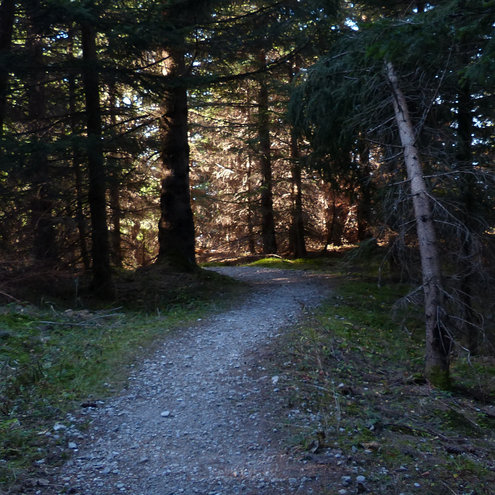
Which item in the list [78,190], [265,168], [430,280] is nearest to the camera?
[430,280]

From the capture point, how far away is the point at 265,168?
2070 centimetres

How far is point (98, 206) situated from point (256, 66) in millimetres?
9080

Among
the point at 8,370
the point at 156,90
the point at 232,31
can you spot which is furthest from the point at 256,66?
the point at 8,370

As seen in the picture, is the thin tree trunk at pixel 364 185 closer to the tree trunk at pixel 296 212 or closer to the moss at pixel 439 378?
the moss at pixel 439 378

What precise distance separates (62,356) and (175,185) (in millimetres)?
7173

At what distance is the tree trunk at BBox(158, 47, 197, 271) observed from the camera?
13617 millimetres

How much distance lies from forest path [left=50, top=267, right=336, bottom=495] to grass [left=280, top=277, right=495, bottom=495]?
0.48 m

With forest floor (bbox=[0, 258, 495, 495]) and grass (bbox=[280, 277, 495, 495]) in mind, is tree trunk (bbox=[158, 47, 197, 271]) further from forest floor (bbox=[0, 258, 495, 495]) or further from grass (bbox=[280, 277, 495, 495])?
grass (bbox=[280, 277, 495, 495])

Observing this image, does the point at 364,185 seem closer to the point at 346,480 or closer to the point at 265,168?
the point at 346,480

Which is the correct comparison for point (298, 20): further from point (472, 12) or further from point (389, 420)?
point (389, 420)

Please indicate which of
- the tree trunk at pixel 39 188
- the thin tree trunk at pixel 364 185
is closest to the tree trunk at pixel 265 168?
the thin tree trunk at pixel 364 185

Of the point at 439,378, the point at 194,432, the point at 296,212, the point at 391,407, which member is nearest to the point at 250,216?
the point at 296,212

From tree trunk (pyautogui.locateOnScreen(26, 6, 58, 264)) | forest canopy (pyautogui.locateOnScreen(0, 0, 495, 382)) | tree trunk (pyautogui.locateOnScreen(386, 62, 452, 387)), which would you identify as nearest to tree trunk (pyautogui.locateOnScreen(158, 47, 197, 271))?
forest canopy (pyautogui.locateOnScreen(0, 0, 495, 382))

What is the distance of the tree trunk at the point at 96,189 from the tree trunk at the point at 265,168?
23.6 feet
